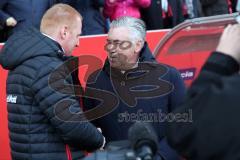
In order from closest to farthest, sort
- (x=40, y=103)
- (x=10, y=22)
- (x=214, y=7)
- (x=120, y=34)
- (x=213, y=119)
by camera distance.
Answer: (x=213, y=119)
(x=40, y=103)
(x=120, y=34)
(x=10, y=22)
(x=214, y=7)

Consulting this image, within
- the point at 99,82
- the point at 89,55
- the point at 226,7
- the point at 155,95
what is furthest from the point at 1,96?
the point at 226,7

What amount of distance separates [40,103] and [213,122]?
62.0 inches

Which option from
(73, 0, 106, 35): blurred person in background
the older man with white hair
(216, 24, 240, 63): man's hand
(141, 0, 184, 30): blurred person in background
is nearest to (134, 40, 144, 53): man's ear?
the older man with white hair

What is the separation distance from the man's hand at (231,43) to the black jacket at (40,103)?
1468 millimetres

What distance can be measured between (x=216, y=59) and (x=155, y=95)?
1.69 metres

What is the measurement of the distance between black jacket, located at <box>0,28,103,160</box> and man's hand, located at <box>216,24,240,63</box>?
4.82ft

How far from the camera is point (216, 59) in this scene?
6.80 ft

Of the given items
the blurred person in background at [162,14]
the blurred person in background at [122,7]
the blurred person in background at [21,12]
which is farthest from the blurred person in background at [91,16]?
the blurred person in background at [162,14]

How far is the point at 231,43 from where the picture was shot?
6.84ft

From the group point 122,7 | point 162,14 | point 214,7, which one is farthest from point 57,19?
point 214,7

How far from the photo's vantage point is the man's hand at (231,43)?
6.78ft

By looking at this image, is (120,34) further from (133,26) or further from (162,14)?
(162,14)

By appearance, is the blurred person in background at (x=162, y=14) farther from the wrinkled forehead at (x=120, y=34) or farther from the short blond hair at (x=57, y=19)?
the short blond hair at (x=57, y=19)

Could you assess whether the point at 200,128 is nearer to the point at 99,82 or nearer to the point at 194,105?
the point at 194,105
